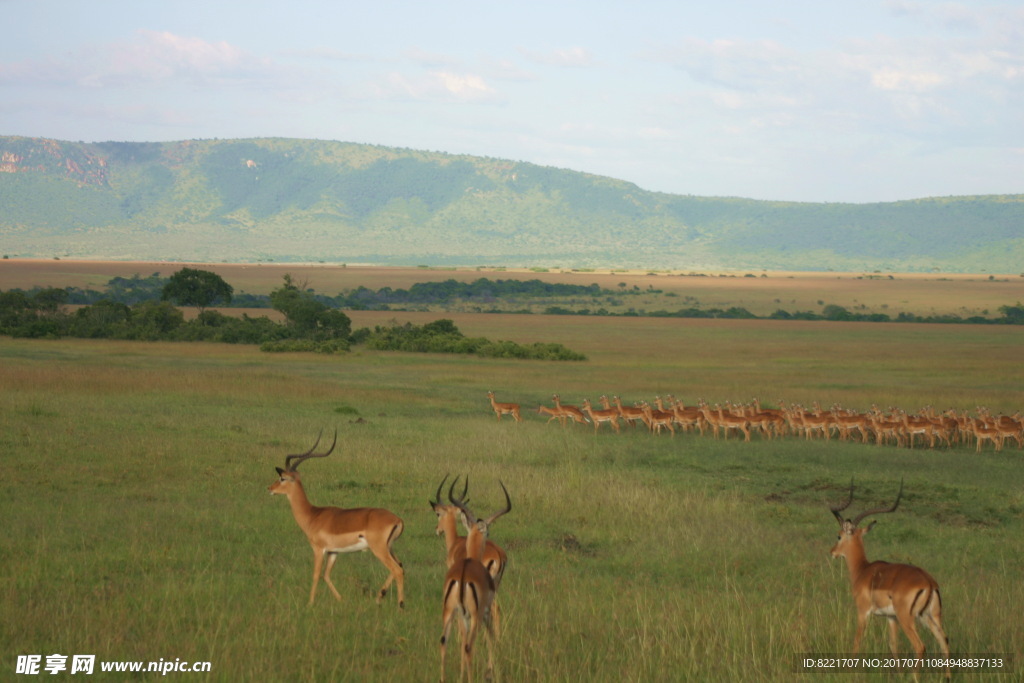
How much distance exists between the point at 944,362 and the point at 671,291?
6864 cm

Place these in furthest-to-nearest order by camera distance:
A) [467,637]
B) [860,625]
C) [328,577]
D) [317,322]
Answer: [317,322]
[328,577]
[860,625]
[467,637]

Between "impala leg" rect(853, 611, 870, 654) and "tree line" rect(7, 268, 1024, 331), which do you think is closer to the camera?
"impala leg" rect(853, 611, 870, 654)

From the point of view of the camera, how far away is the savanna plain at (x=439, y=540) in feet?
25.9

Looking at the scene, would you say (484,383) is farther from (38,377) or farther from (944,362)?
(944,362)

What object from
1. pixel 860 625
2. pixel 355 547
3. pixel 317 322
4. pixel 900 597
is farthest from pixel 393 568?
pixel 317 322

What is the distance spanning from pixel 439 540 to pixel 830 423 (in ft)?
42.6

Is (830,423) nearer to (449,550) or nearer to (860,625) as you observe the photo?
(860,625)

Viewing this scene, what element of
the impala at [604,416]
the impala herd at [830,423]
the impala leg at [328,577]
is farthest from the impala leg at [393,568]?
the impala at [604,416]

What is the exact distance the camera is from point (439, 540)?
1154 cm

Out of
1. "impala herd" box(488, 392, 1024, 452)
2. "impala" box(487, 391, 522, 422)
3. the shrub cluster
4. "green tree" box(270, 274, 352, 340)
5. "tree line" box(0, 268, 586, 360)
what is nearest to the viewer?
"impala herd" box(488, 392, 1024, 452)

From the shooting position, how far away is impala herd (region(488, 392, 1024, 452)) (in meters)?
21.4

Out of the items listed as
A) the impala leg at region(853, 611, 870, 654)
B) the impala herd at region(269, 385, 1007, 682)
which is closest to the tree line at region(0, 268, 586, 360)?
the impala herd at region(269, 385, 1007, 682)

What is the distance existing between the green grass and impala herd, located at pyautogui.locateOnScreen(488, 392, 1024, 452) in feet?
1.49

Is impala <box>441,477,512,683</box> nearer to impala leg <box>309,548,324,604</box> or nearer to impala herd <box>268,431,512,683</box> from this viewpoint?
impala herd <box>268,431,512,683</box>
